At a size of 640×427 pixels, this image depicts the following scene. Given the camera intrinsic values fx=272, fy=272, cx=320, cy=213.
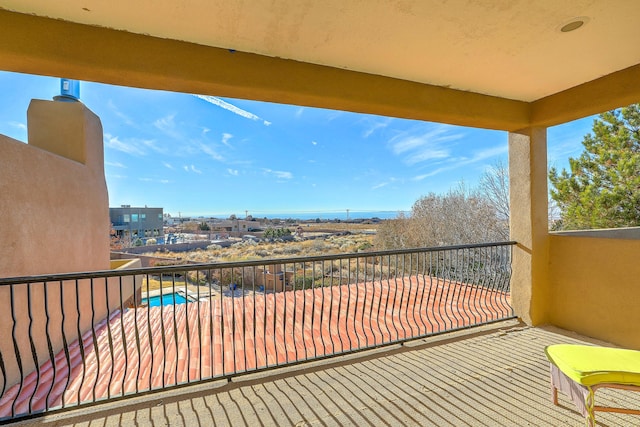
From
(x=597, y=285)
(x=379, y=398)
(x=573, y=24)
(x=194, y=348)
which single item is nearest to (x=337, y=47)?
(x=573, y=24)

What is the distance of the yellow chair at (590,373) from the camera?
1.54 m

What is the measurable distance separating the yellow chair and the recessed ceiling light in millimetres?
2190

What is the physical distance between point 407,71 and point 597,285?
302 centimetres

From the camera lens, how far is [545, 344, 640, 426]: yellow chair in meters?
1.54

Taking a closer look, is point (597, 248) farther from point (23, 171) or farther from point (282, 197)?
point (282, 197)

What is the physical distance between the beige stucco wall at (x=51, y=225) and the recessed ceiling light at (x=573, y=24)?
368cm

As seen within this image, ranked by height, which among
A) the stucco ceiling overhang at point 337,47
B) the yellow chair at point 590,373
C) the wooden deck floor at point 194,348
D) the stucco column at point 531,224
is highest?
the stucco ceiling overhang at point 337,47

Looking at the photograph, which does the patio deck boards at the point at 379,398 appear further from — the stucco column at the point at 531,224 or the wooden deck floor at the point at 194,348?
the stucco column at the point at 531,224

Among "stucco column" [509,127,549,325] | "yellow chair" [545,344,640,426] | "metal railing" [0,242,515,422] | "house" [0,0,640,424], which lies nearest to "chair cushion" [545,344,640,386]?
"yellow chair" [545,344,640,426]

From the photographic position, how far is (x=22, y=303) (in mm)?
3029

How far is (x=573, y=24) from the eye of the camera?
1.84 metres

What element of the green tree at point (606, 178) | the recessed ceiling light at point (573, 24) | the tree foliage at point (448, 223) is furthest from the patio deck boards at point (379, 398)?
the tree foliage at point (448, 223)

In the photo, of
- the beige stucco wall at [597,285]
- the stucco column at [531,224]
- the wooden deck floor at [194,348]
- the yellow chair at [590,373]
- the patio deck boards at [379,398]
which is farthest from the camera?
the stucco column at [531,224]

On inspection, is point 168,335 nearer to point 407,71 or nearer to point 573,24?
point 407,71
